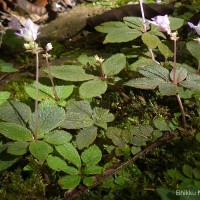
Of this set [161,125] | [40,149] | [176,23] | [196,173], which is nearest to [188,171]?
[196,173]

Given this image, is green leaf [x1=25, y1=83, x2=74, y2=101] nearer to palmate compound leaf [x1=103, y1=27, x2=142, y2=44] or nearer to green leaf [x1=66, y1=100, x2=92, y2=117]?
green leaf [x1=66, y1=100, x2=92, y2=117]

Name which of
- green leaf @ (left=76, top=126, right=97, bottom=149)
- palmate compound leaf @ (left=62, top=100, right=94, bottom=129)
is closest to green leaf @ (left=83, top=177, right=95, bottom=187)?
green leaf @ (left=76, top=126, right=97, bottom=149)

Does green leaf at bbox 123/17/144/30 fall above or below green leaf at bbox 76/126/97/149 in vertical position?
above

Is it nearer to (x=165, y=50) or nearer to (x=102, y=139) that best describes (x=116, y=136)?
(x=102, y=139)

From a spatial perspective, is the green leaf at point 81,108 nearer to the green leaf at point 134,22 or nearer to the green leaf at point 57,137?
the green leaf at point 57,137

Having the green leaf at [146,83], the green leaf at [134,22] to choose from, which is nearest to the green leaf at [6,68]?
the green leaf at [134,22]
